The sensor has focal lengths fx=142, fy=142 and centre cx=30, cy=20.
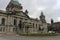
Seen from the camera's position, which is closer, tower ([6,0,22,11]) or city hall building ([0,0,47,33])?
city hall building ([0,0,47,33])

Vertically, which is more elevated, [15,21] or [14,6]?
[14,6]

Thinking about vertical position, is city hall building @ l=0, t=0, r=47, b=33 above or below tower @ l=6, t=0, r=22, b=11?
below

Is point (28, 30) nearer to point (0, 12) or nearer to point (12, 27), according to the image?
point (12, 27)

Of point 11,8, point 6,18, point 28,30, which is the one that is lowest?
point 28,30

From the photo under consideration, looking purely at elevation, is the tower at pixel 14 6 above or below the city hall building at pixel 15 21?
above

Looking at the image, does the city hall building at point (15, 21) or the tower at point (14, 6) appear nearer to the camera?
the city hall building at point (15, 21)

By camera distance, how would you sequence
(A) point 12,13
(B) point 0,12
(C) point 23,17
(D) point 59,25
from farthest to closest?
1. (D) point 59,25
2. (C) point 23,17
3. (A) point 12,13
4. (B) point 0,12

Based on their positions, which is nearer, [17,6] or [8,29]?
[8,29]

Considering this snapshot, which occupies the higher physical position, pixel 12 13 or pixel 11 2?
pixel 11 2

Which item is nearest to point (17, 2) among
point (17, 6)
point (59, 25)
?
point (17, 6)

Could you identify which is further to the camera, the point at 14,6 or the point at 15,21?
the point at 14,6

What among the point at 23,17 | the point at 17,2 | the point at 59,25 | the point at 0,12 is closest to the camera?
the point at 0,12

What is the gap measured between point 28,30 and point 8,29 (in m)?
10.3

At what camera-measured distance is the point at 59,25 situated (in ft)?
450
